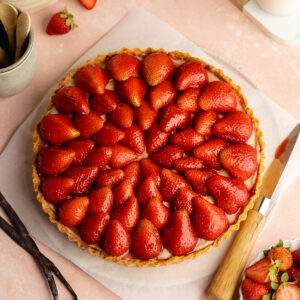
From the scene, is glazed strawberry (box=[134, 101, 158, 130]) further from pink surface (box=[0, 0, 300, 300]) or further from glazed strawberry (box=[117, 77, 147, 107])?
pink surface (box=[0, 0, 300, 300])

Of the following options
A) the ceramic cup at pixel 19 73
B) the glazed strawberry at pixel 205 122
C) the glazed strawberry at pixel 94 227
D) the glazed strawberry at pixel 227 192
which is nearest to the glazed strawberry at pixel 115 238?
the glazed strawberry at pixel 94 227

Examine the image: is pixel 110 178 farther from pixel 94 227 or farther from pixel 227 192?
pixel 227 192

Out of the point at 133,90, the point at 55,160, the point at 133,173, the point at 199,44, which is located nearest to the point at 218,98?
the point at 133,90

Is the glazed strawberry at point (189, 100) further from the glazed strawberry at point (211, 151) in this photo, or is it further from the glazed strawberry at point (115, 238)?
the glazed strawberry at point (115, 238)

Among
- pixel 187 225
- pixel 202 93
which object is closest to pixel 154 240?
pixel 187 225

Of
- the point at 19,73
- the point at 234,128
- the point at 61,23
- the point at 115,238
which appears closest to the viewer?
the point at 115,238

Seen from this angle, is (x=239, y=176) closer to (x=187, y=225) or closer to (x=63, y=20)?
(x=187, y=225)

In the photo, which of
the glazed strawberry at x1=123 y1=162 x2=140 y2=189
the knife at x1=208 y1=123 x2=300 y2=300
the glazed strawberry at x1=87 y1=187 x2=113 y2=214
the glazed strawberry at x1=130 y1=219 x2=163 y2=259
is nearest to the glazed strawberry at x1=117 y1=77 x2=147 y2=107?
the glazed strawberry at x1=123 y1=162 x2=140 y2=189
